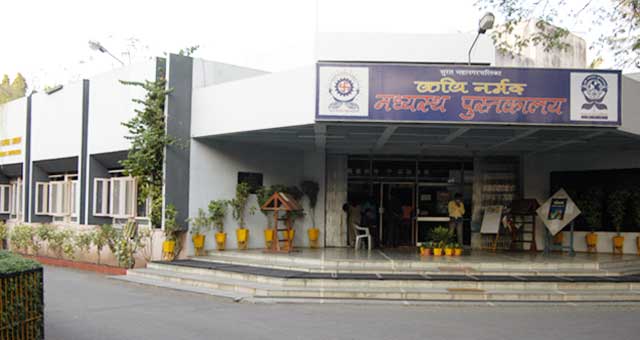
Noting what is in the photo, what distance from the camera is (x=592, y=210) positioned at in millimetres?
15398

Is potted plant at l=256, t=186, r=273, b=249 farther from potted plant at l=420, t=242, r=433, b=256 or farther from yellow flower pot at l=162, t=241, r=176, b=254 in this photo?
potted plant at l=420, t=242, r=433, b=256

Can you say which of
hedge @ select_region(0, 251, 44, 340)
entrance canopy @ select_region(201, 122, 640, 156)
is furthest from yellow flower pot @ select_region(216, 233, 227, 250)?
hedge @ select_region(0, 251, 44, 340)

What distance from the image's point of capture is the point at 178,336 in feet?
24.0

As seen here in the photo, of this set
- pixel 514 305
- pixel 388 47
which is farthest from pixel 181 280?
pixel 388 47

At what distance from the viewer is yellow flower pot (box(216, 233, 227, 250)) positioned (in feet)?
47.8

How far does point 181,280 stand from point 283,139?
444 centimetres

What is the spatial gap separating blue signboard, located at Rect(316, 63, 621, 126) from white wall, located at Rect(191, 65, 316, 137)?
786mm

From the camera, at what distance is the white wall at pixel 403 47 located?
18.3 metres

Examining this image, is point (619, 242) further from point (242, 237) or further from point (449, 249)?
point (242, 237)

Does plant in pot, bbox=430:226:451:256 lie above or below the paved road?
above

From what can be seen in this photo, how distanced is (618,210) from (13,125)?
19.6m

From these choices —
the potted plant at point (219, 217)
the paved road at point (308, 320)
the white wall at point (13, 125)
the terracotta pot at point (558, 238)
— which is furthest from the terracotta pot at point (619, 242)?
the white wall at point (13, 125)

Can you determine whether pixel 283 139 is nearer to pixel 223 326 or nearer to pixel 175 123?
pixel 175 123

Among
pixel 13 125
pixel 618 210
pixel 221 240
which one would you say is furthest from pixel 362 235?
pixel 13 125
